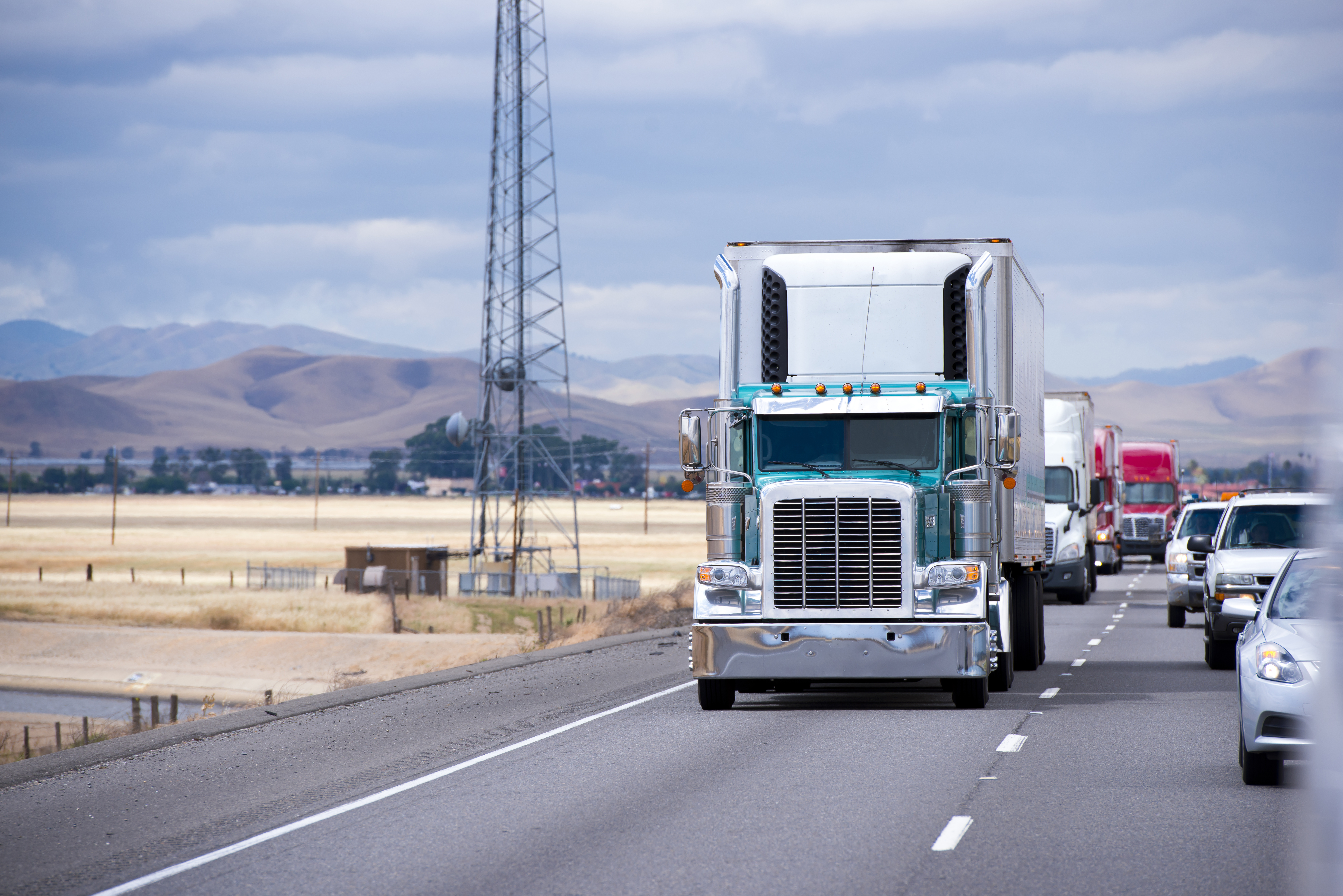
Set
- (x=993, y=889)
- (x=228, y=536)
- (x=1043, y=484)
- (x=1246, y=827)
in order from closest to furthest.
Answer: (x=993, y=889) → (x=1246, y=827) → (x=1043, y=484) → (x=228, y=536)

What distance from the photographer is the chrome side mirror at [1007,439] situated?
16156mm

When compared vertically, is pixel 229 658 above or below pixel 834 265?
below

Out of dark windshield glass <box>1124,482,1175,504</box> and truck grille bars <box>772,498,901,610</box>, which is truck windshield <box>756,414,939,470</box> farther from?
dark windshield glass <box>1124,482,1175,504</box>

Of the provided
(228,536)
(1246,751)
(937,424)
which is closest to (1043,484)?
(937,424)

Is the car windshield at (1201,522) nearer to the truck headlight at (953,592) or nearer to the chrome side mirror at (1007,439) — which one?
the chrome side mirror at (1007,439)

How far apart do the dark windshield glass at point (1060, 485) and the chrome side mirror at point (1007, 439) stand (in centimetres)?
1998

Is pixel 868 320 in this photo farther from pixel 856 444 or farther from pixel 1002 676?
pixel 1002 676

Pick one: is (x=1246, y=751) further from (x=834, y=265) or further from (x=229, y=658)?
(x=229, y=658)

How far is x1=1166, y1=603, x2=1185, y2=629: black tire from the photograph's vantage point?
28453 millimetres

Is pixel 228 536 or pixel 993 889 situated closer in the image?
pixel 993 889

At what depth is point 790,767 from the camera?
12523mm

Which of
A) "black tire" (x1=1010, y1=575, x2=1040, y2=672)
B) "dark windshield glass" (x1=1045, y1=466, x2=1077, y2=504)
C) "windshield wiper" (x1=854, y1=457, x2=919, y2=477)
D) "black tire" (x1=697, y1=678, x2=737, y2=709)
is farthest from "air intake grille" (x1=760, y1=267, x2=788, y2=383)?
"dark windshield glass" (x1=1045, y1=466, x2=1077, y2=504)

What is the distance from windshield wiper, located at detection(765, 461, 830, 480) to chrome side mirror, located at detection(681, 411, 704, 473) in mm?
825

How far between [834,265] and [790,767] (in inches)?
245
